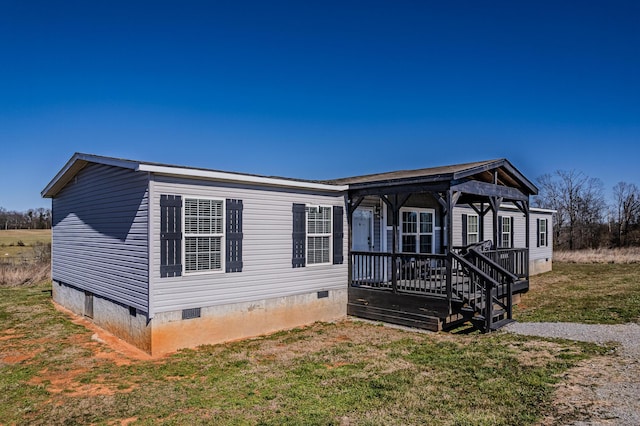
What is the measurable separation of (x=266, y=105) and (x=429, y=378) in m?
18.9

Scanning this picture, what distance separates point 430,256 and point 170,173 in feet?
17.8

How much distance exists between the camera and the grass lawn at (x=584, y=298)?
9.64 metres

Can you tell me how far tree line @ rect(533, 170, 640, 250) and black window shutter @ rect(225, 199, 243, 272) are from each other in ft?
118

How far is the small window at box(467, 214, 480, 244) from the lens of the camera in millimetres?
15789

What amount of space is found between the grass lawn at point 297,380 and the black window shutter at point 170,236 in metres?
1.50

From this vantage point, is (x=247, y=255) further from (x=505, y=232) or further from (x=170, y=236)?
(x=505, y=232)

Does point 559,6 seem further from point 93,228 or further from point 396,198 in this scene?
point 93,228

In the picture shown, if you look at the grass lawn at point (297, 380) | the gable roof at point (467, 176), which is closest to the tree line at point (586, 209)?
the gable roof at point (467, 176)

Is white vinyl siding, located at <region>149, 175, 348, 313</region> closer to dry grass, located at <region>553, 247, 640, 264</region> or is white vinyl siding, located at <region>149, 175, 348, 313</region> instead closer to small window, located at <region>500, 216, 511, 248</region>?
small window, located at <region>500, 216, 511, 248</region>

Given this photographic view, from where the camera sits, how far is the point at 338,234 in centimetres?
1031

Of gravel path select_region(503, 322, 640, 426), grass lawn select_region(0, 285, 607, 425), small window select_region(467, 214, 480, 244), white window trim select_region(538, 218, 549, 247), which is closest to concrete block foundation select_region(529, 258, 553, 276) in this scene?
white window trim select_region(538, 218, 549, 247)

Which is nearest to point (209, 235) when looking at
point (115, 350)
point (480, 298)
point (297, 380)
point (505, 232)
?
point (115, 350)

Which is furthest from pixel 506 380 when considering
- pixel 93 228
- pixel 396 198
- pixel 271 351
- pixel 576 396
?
pixel 93 228

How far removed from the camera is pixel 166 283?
7422mm
